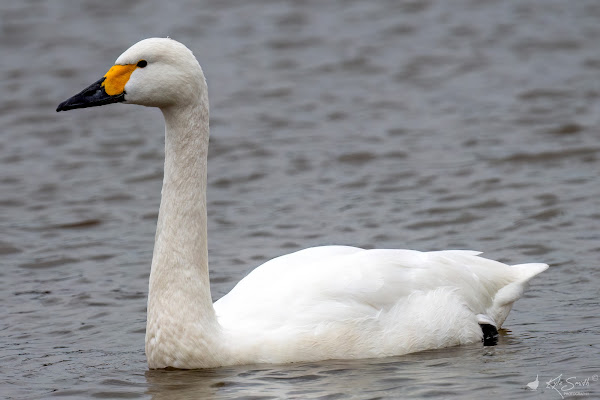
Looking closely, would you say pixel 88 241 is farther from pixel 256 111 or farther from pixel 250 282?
pixel 256 111

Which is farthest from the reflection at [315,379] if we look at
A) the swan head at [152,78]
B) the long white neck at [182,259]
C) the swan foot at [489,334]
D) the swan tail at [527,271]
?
the swan head at [152,78]

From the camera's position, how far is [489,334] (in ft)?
24.7

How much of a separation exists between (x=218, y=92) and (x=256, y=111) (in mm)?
1077

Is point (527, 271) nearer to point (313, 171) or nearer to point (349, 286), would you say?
point (349, 286)

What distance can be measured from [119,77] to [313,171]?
540 cm

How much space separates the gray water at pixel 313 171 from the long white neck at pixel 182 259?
0.21 m

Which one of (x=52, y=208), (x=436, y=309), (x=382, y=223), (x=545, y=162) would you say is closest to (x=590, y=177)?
(x=545, y=162)

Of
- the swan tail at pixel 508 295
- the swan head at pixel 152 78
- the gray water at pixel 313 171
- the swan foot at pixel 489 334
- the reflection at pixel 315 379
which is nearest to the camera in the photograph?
the reflection at pixel 315 379

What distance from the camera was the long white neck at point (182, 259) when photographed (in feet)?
22.4

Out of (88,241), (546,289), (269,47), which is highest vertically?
(269,47)

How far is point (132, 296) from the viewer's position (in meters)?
8.94
